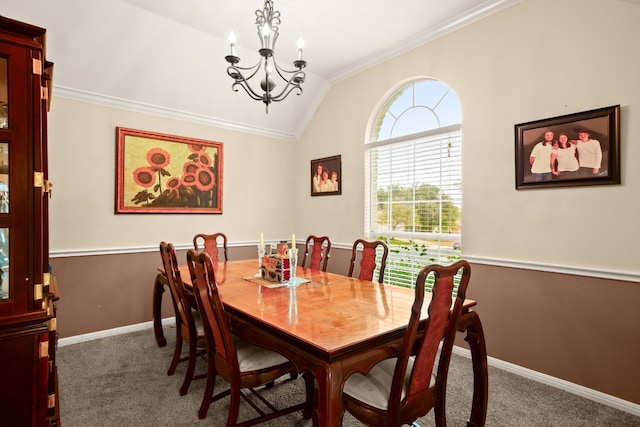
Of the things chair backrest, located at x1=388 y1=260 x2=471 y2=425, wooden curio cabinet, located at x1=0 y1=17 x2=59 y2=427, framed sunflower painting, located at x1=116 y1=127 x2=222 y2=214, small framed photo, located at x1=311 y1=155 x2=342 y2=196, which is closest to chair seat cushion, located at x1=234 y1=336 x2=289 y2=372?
chair backrest, located at x1=388 y1=260 x2=471 y2=425

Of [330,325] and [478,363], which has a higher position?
[330,325]

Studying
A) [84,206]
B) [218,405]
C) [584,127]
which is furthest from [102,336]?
[584,127]

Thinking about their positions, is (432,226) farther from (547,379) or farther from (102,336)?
(102,336)

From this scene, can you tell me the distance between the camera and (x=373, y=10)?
301 centimetres

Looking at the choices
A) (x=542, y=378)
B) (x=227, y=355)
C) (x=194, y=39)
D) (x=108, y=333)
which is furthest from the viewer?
(x=108, y=333)

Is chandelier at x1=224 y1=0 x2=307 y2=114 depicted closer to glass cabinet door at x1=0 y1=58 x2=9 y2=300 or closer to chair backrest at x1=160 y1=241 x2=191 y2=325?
glass cabinet door at x1=0 y1=58 x2=9 y2=300

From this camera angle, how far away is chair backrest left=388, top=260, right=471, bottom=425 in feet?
4.40

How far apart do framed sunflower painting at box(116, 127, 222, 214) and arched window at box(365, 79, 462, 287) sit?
76.5 inches

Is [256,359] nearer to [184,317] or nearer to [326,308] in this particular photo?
[326,308]

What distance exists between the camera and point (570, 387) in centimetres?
244

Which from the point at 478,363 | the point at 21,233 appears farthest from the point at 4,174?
the point at 478,363

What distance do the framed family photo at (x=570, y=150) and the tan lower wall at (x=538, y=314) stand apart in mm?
715

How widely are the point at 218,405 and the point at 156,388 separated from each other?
1.83 feet

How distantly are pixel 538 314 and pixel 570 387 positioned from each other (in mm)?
515
